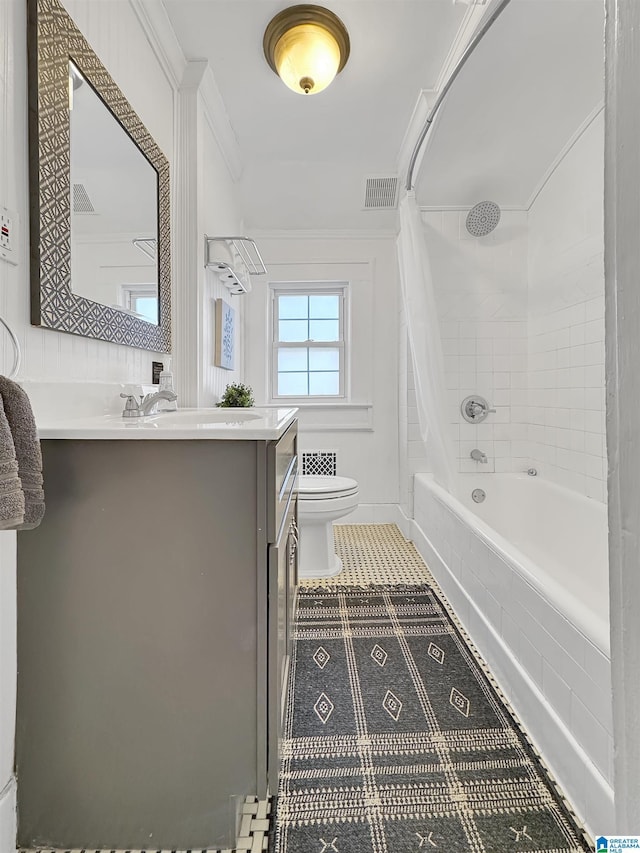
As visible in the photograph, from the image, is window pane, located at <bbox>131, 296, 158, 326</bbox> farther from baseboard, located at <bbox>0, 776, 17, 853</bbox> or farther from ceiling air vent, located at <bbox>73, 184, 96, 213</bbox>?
baseboard, located at <bbox>0, 776, 17, 853</bbox>

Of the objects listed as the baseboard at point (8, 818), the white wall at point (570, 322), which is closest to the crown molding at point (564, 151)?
the white wall at point (570, 322)

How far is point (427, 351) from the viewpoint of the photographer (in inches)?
102

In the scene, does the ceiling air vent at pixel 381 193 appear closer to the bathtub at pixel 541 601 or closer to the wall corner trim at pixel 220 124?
the wall corner trim at pixel 220 124

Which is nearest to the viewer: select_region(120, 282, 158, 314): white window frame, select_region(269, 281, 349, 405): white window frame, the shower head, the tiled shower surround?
select_region(120, 282, 158, 314): white window frame

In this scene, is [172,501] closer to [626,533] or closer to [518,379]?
[626,533]

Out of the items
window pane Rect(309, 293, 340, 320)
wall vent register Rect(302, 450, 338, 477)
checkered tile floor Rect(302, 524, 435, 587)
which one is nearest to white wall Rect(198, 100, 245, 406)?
window pane Rect(309, 293, 340, 320)

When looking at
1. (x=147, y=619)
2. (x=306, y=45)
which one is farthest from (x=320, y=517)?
(x=306, y=45)

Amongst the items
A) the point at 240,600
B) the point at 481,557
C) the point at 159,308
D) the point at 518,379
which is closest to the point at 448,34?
the point at 159,308

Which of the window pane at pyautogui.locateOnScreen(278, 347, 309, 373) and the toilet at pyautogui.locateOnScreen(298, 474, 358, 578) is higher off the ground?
the window pane at pyautogui.locateOnScreen(278, 347, 309, 373)

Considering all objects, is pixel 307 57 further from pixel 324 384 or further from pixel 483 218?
pixel 324 384

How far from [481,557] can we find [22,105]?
1860mm

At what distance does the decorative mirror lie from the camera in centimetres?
106

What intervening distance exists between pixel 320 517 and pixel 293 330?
1753mm

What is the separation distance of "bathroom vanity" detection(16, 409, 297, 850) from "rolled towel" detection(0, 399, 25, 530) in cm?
23
